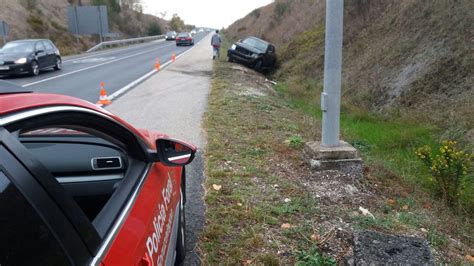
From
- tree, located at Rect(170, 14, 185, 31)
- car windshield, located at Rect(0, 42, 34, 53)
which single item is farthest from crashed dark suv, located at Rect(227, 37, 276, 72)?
tree, located at Rect(170, 14, 185, 31)

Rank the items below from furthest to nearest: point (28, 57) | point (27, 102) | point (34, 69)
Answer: point (34, 69), point (28, 57), point (27, 102)

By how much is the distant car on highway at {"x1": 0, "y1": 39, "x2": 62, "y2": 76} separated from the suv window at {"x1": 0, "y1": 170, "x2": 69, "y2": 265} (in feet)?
62.4

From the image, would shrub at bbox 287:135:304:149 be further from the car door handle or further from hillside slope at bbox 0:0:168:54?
hillside slope at bbox 0:0:168:54

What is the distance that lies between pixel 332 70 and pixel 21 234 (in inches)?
189

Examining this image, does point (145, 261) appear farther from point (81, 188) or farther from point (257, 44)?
point (257, 44)

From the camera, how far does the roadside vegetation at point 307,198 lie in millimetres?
3914

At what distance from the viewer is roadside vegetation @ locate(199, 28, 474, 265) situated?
3.91m

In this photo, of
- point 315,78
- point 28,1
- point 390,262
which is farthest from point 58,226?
point 28,1

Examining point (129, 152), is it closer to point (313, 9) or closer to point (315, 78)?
point (315, 78)

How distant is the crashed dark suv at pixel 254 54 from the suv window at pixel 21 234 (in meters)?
21.3

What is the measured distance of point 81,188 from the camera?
2795 mm

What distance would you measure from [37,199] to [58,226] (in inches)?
4.5

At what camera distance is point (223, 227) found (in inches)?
164

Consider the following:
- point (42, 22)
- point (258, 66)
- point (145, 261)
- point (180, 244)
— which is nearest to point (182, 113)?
point (180, 244)
